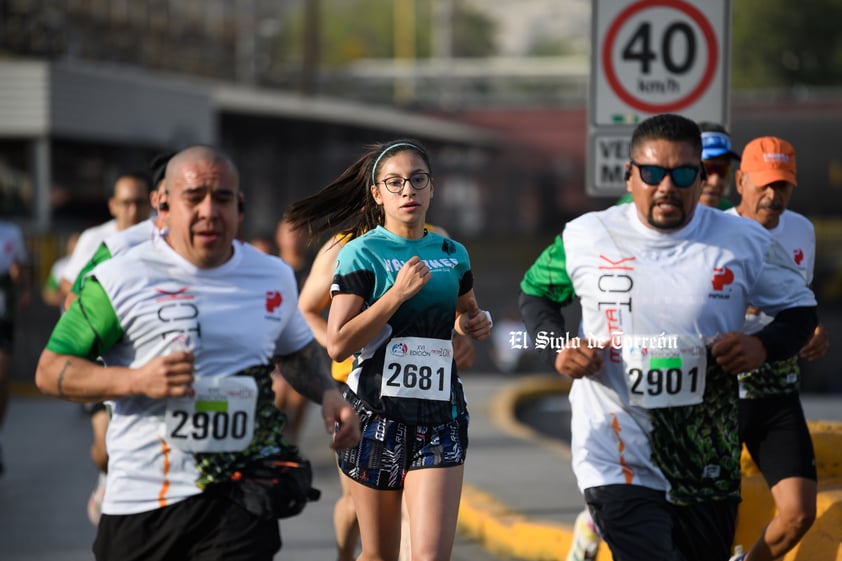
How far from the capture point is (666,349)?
487 centimetres

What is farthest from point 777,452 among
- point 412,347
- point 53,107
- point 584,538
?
point 53,107

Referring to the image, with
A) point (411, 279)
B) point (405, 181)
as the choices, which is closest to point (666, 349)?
point (411, 279)

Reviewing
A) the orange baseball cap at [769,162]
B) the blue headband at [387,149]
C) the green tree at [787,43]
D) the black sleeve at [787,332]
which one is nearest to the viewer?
the black sleeve at [787,332]

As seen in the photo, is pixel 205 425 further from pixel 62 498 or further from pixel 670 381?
pixel 62 498

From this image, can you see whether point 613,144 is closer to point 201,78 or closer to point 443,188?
point 201,78

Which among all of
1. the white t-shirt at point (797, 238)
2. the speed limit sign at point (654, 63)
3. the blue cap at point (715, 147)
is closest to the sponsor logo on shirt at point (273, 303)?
the white t-shirt at point (797, 238)

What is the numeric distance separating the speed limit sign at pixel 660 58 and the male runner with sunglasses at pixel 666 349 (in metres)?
2.32

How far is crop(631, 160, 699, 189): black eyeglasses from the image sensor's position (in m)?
4.89

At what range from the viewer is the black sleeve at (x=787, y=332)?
496 cm

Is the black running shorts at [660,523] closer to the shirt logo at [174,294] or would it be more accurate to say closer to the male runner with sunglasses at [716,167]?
the shirt logo at [174,294]

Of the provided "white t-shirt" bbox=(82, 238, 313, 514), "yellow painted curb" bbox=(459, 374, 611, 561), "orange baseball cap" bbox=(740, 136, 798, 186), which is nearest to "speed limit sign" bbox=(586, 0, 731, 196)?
"orange baseball cap" bbox=(740, 136, 798, 186)

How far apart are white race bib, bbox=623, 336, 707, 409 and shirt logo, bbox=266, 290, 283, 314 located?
1.20 meters

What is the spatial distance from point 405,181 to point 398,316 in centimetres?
51

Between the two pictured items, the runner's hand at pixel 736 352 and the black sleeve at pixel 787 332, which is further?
the black sleeve at pixel 787 332
